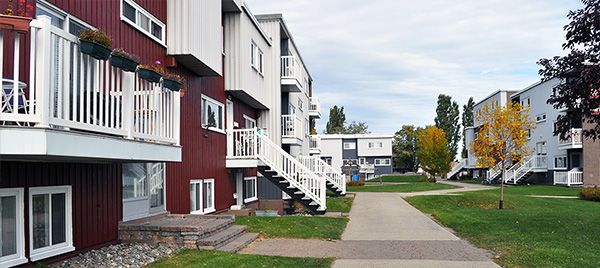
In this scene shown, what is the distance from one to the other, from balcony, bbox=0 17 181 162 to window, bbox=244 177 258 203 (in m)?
12.9

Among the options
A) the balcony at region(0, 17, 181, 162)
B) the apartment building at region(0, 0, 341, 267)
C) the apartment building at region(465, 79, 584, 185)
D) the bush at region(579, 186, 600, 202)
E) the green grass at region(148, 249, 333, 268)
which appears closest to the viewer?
the balcony at region(0, 17, 181, 162)

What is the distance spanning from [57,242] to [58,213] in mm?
459

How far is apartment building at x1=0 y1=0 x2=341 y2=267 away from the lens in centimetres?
623

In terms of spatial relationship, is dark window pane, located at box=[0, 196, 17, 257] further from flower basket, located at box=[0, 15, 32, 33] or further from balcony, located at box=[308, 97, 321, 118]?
balcony, located at box=[308, 97, 321, 118]

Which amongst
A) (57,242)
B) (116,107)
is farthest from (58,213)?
(116,107)

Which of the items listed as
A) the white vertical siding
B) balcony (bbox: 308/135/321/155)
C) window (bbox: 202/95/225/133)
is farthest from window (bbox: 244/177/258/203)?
balcony (bbox: 308/135/321/155)

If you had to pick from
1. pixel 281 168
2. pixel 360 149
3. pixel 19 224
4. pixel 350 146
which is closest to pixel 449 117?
pixel 360 149

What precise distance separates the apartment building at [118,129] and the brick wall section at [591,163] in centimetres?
2935

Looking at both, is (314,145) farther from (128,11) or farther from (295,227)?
(128,11)

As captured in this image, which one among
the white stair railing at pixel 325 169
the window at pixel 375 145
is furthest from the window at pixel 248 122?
the window at pixel 375 145

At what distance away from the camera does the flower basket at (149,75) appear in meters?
8.65

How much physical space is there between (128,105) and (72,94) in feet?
4.47

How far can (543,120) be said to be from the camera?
1857 inches

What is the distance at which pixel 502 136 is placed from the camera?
76.3 ft
